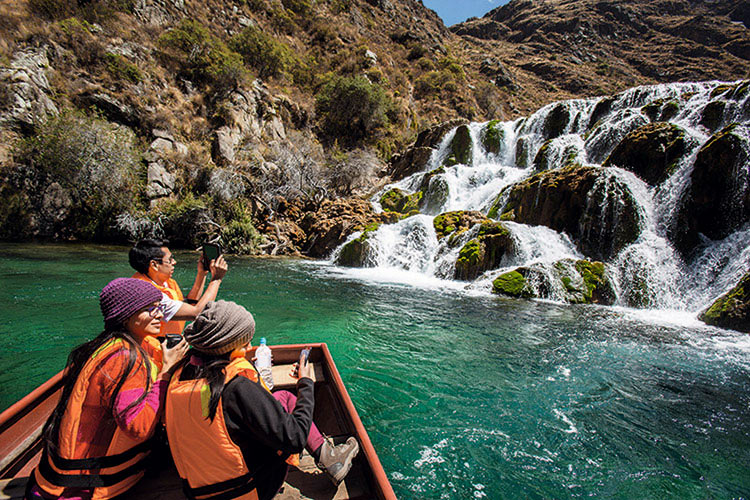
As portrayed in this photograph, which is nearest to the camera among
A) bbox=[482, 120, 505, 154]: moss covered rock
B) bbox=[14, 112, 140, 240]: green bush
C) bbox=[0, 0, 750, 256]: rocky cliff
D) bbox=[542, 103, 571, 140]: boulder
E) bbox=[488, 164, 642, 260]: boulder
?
bbox=[488, 164, 642, 260]: boulder

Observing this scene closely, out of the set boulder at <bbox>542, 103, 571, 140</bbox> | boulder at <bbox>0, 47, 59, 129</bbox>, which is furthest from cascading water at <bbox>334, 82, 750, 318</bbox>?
boulder at <bbox>0, 47, 59, 129</bbox>

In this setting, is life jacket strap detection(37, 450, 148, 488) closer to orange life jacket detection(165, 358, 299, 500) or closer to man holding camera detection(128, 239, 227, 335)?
orange life jacket detection(165, 358, 299, 500)

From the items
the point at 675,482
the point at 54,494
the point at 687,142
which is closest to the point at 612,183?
the point at 687,142

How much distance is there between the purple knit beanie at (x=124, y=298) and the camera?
1613mm

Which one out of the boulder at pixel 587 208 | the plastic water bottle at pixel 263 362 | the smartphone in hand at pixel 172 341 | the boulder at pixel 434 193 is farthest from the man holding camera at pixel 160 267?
the boulder at pixel 434 193

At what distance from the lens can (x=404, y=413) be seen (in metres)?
3.65

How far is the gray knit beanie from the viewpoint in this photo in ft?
4.78

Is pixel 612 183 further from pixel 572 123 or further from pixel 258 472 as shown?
pixel 258 472

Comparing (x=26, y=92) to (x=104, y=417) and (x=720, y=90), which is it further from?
(x=720, y=90)

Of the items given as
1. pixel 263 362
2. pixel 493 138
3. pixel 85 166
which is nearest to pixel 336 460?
pixel 263 362

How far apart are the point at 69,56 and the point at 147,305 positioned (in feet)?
86.6

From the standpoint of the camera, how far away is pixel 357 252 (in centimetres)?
1450

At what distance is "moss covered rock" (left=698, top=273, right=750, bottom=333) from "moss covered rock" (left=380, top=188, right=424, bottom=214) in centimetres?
1395

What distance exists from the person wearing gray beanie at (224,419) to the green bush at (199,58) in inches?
1081
